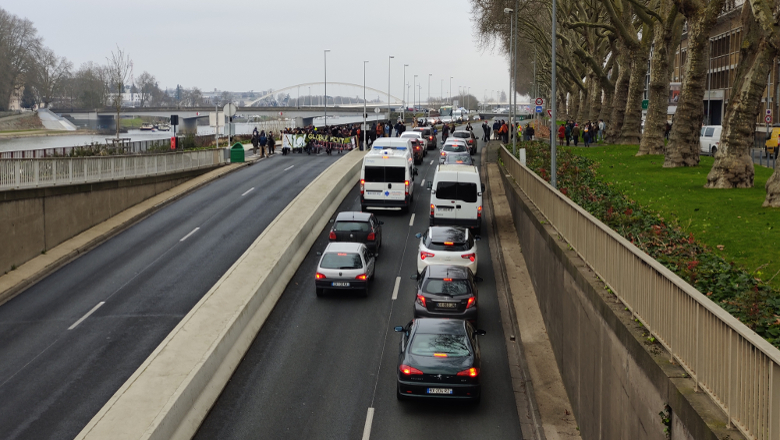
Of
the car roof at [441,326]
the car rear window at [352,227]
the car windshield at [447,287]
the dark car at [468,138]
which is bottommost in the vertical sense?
the car roof at [441,326]

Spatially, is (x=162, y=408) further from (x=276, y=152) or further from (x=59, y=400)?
(x=276, y=152)

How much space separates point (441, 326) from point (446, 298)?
3.32 m

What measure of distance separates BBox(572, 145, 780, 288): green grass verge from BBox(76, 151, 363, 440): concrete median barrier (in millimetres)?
10241

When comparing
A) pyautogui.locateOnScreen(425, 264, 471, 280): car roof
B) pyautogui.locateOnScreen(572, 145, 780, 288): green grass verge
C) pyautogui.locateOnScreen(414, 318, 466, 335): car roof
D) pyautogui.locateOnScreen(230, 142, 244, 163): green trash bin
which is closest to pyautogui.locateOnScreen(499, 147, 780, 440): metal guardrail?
pyautogui.locateOnScreen(572, 145, 780, 288): green grass verge

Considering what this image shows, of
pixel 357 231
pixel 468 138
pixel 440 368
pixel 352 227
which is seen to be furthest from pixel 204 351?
pixel 468 138

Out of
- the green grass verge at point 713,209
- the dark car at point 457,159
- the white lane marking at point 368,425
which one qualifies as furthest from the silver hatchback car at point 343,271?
the dark car at point 457,159

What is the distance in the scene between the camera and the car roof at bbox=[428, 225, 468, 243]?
75.7 ft

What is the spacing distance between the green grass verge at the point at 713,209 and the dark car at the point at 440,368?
17.0 ft

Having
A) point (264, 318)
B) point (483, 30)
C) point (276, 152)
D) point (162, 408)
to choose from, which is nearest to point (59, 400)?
point (162, 408)

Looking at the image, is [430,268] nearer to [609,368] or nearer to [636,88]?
[609,368]

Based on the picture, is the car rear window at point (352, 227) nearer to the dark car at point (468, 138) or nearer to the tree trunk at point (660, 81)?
→ the tree trunk at point (660, 81)

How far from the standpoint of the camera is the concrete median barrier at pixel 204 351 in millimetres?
13062

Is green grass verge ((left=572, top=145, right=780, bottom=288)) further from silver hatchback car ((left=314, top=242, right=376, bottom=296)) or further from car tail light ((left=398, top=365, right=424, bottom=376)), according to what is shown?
silver hatchback car ((left=314, top=242, right=376, bottom=296))

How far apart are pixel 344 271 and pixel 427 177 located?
23.0 meters
